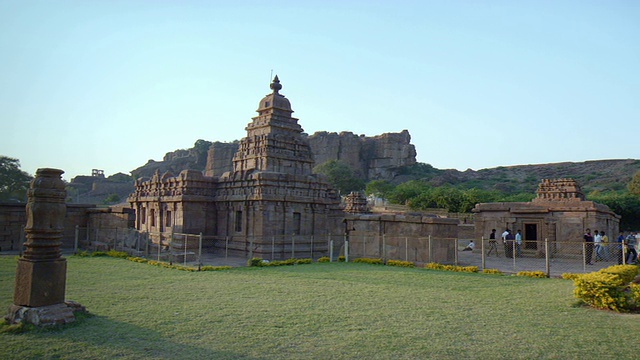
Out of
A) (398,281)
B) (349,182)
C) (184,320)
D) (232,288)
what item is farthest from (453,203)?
(184,320)

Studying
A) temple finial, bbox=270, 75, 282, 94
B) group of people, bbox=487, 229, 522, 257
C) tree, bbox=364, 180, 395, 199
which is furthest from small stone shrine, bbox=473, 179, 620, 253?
tree, bbox=364, 180, 395, 199

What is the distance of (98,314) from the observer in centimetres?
766

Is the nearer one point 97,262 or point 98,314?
point 98,314

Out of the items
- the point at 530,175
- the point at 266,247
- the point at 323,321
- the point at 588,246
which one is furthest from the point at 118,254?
the point at 530,175

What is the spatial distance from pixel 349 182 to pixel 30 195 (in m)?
62.8

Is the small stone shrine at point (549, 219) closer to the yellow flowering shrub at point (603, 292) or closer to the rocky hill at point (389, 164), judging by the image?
the yellow flowering shrub at point (603, 292)

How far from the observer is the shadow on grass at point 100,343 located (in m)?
5.57

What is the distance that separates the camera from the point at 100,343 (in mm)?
6039

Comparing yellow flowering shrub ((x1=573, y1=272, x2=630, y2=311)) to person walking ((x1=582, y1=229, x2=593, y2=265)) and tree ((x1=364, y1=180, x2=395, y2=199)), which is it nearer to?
person walking ((x1=582, y1=229, x2=593, y2=265))

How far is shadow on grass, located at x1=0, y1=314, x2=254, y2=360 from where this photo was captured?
5.57 metres

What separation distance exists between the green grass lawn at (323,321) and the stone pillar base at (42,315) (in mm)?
218

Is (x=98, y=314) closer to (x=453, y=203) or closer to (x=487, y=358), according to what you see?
(x=487, y=358)

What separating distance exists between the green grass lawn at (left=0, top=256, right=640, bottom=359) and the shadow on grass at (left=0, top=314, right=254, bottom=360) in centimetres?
1

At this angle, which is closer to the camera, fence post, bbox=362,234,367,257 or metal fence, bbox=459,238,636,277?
fence post, bbox=362,234,367,257
